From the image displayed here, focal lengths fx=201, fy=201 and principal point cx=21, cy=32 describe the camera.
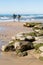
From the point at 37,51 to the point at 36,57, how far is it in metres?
0.53

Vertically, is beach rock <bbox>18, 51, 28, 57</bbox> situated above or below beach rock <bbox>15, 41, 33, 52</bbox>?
below

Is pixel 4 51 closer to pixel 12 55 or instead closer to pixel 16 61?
pixel 12 55

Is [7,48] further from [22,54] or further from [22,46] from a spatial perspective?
[22,54]

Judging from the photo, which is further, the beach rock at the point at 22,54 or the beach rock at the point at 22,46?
the beach rock at the point at 22,46

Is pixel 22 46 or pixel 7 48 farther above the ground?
pixel 22 46

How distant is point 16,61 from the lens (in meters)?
7.84

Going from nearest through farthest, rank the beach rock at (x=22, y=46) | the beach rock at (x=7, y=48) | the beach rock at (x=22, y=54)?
the beach rock at (x=22, y=54), the beach rock at (x=22, y=46), the beach rock at (x=7, y=48)

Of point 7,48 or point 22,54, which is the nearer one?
point 22,54

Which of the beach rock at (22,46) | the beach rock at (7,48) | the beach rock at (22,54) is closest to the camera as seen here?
the beach rock at (22,54)

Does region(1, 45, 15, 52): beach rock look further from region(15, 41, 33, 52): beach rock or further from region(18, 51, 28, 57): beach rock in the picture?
region(18, 51, 28, 57): beach rock

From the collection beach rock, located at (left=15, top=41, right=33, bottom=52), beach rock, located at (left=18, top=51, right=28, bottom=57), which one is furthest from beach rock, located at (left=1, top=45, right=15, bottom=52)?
beach rock, located at (left=18, top=51, right=28, bottom=57)

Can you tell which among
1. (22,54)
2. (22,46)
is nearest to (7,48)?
(22,46)

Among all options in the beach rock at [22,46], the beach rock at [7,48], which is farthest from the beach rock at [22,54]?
the beach rock at [7,48]

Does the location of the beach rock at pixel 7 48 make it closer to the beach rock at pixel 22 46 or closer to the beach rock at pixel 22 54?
the beach rock at pixel 22 46
